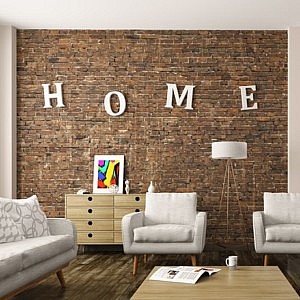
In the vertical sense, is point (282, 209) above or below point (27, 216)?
below

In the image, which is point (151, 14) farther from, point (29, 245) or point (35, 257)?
point (35, 257)

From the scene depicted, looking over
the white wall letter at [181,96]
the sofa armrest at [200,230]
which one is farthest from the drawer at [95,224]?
the white wall letter at [181,96]

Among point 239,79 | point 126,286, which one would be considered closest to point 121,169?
point 239,79

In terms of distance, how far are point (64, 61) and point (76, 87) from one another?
41cm

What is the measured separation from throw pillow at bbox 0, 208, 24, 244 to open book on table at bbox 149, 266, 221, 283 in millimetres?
1482

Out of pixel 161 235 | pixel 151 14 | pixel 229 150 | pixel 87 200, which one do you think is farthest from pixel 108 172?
pixel 151 14

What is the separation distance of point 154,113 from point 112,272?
264 centimetres

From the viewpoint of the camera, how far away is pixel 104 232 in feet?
24.8

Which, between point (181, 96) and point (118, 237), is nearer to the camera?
point (118, 237)

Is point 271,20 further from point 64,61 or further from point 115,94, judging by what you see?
point 64,61

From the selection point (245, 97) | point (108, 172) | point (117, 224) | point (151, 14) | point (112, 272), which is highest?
point (151, 14)

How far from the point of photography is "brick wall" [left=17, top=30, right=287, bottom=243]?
8.02m

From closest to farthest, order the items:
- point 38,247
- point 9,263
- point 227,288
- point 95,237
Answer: point 227,288 < point 9,263 < point 38,247 < point 95,237

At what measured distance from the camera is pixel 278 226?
6.41m
